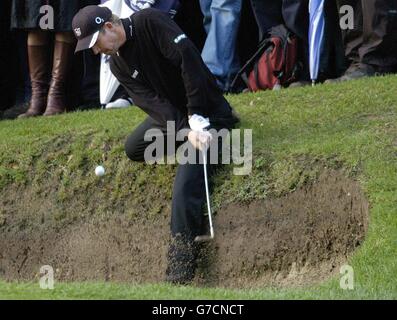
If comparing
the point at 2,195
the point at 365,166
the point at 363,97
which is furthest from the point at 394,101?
the point at 2,195

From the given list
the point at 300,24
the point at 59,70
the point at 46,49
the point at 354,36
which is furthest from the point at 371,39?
the point at 46,49

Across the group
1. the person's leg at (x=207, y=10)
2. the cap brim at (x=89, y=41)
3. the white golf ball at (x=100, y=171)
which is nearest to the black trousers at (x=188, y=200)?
the white golf ball at (x=100, y=171)

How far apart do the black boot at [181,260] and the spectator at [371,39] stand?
9.29 ft

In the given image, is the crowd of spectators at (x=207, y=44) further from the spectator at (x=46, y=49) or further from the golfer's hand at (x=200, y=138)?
the golfer's hand at (x=200, y=138)

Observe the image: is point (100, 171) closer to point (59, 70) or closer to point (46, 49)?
point (59, 70)

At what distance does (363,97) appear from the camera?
1016 centimetres

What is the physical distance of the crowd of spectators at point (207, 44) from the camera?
424 inches

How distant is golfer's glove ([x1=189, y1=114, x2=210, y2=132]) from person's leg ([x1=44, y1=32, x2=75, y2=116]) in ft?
10.6

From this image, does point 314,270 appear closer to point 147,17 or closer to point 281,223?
point 281,223

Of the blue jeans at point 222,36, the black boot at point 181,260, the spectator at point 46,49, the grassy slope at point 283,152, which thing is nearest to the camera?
the grassy slope at point 283,152

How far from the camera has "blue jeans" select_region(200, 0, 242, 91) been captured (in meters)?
11.5

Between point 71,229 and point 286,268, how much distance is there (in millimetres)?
2165

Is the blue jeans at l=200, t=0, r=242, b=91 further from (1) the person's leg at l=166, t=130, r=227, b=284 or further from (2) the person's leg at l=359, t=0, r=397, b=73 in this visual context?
(1) the person's leg at l=166, t=130, r=227, b=284

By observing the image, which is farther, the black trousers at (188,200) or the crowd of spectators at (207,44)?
the crowd of spectators at (207,44)
